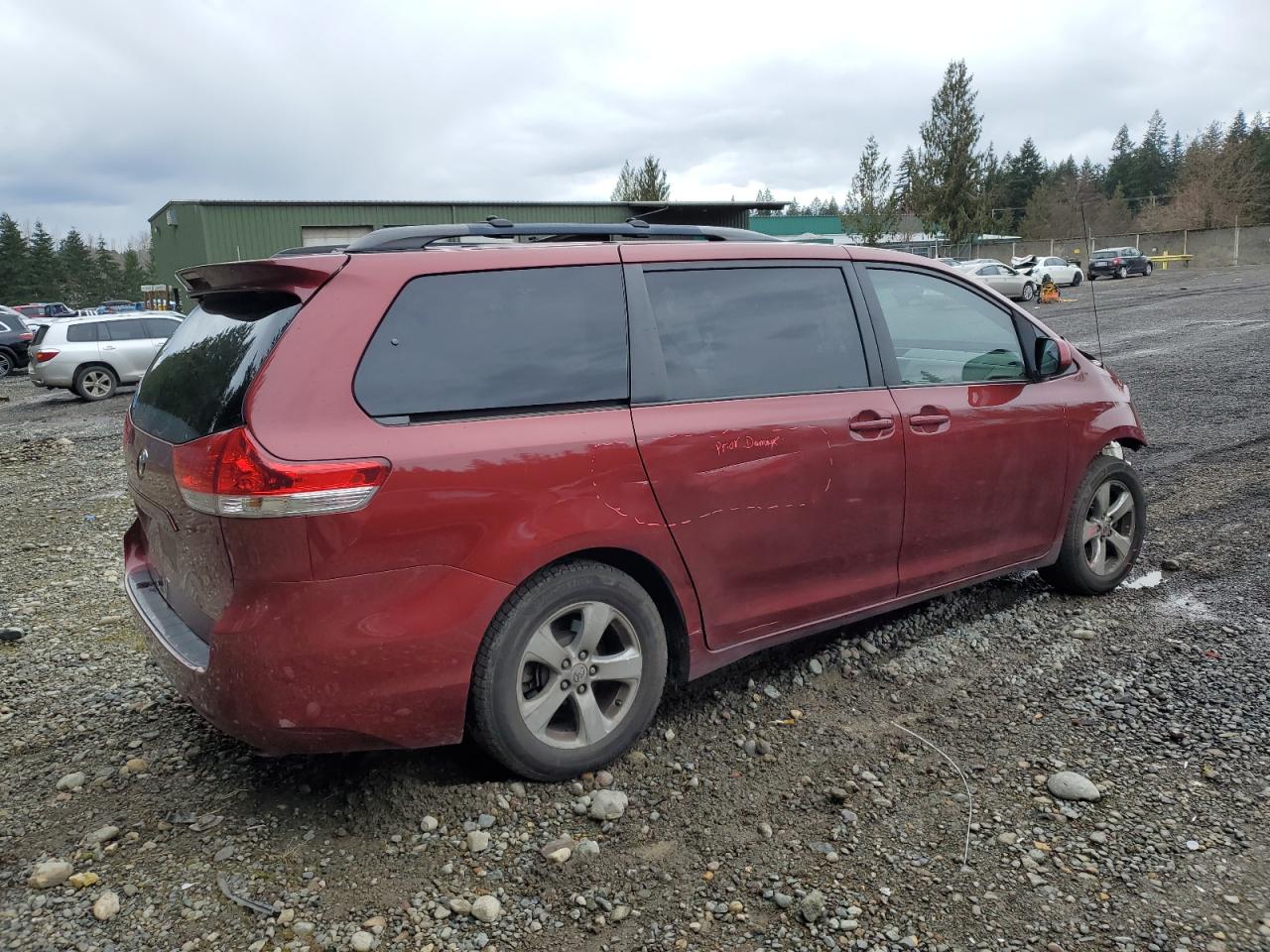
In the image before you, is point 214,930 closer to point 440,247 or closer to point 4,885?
point 4,885

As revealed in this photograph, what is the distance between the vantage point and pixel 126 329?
738 inches

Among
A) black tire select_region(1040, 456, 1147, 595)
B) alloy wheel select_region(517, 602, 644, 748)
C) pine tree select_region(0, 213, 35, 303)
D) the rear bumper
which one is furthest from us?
pine tree select_region(0, 213, 35, 303)

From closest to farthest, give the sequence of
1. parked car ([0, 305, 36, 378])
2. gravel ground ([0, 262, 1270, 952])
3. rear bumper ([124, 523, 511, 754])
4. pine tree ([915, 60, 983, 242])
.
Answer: gravel ground ([0, 262, 1270, 952])
rear bumper ([124, 523, 511, 754])
parked car ([0, 305, 36, 378])
pine tree ([915, 60, 983, 242])

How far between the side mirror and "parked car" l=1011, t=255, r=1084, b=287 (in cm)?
3562

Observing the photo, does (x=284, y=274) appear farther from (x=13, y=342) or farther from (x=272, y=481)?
(x=13, y=342)

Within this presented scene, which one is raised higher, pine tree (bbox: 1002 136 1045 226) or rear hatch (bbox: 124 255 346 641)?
pine tree (bbox: 1002 136 1045 226)

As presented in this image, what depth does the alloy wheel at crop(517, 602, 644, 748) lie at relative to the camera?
9.96ft

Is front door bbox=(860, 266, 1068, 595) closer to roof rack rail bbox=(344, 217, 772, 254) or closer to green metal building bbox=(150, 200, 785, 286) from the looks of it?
roof rack rail bbox=(344, 217, 772, 254)

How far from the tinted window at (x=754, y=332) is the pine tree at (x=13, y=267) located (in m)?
87.8

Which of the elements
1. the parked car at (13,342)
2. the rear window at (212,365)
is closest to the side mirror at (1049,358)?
the rear window at (212,365)

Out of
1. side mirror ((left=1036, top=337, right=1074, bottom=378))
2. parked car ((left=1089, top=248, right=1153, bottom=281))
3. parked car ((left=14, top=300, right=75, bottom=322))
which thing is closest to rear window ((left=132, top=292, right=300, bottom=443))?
side mirror ((left=1036, top=337, right=1074, bottom=378))

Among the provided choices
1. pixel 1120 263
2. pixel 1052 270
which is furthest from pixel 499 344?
pixel 1120 263

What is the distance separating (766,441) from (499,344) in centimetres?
100

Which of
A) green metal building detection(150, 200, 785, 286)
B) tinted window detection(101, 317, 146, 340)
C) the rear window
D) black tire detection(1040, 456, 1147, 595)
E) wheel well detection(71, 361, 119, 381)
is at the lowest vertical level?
black tire detection(1040, 456, 1147, 595)
